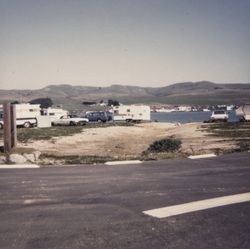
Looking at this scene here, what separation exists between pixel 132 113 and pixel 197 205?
62013mm

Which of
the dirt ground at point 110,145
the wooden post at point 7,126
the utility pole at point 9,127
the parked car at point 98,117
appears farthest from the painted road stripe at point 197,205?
the parked car at point 98,117

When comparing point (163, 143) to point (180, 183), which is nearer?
point (180, 183)

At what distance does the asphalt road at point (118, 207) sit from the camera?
5109 mm

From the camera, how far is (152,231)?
5.45 m

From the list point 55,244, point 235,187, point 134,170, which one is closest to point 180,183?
point 235,187

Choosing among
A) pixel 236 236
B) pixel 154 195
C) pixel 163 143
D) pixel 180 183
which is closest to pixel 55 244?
pixel 236 236

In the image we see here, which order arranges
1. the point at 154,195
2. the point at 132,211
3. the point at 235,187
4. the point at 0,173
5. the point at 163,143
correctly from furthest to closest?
the point at 163,143 → the point at 0,173 → the point at 235,187 → the point at 154,195 → the point at 132,211

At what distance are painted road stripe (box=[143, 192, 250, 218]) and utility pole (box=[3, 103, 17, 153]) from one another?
345 inches

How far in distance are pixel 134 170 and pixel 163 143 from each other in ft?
37.8

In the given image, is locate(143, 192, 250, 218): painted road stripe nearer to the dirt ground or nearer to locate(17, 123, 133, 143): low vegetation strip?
the dirt ground

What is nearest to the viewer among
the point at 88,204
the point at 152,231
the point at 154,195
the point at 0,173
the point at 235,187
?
the point at 152,231

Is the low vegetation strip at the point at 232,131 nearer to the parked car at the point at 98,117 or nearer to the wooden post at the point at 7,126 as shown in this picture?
the wooden post at the point at 7,126

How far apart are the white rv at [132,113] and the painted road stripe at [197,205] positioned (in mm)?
60511

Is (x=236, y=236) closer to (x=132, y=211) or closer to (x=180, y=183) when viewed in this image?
(x=132, y=211)
